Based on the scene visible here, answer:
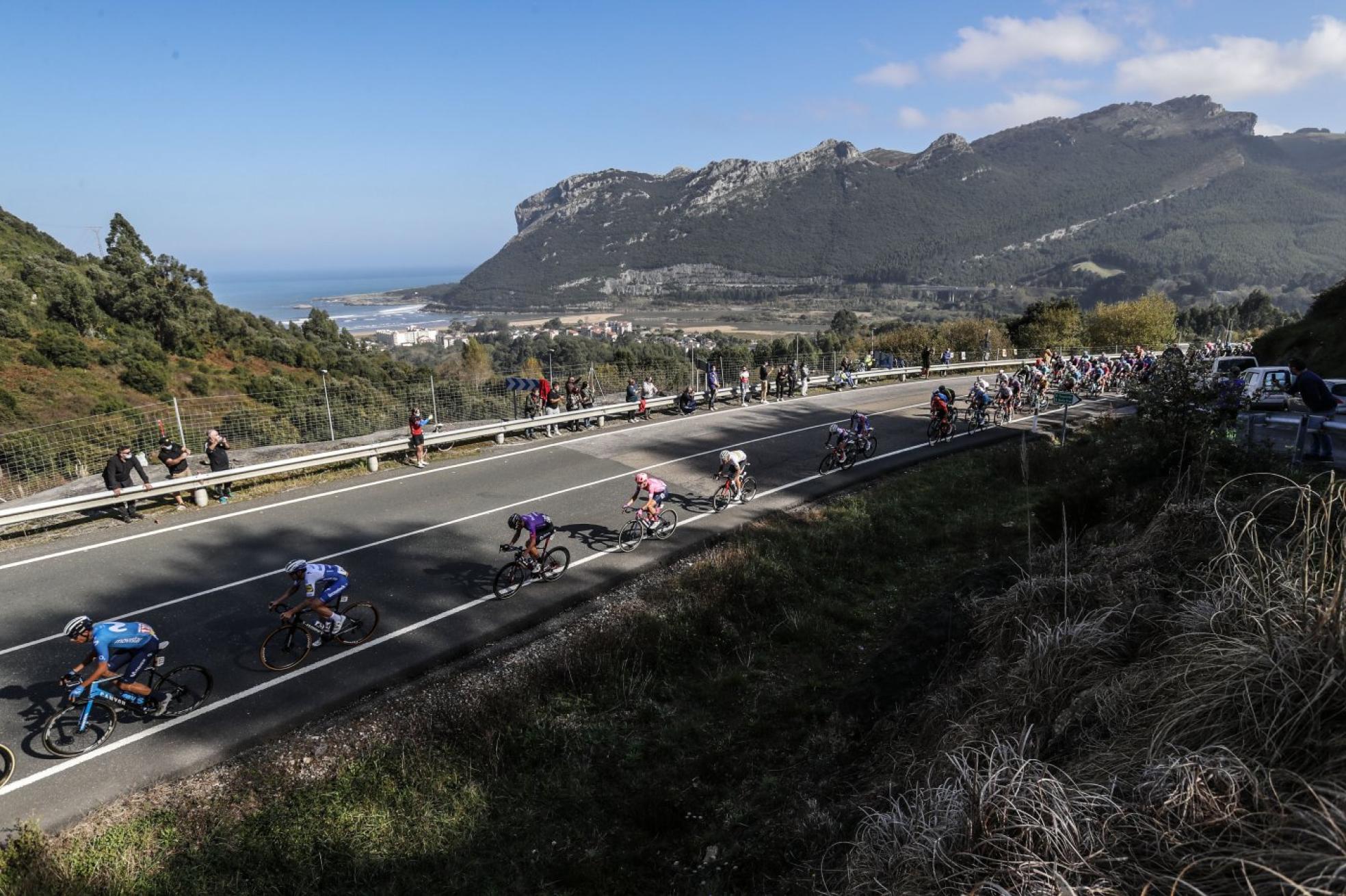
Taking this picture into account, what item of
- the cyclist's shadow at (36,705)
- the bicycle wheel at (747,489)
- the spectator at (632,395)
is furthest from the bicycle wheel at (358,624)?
the spectator at (632,395)

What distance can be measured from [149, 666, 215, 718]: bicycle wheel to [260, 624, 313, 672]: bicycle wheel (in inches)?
22.8

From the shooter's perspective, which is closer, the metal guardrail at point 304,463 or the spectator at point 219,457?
the metal guardrail at point 304,463

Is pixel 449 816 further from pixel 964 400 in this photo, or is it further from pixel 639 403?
pixel 964 400

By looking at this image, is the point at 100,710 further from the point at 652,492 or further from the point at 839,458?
the point at 839,458

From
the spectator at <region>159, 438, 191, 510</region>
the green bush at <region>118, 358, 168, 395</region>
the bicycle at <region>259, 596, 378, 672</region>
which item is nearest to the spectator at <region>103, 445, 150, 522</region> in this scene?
the spectator at <region>159, 438, 191, 510</region>

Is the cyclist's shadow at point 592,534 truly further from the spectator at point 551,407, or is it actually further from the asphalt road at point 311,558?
the spectator at point 551,407

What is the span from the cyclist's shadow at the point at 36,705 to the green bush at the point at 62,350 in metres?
33.8

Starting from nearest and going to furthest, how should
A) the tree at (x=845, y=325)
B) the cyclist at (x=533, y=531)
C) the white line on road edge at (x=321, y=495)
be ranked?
the cyclist at (x=533, y=531), the white line on road edge at (x=321, y=495), the tree at (x=845, y=325)

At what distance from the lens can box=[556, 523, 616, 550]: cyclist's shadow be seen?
12.1 m

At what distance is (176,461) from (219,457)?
733 mm

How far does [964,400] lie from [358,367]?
3640 centimetres

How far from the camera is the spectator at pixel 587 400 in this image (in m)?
21.0

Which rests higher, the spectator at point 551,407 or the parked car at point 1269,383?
the spectator at point 551,407

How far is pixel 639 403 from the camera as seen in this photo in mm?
22016
